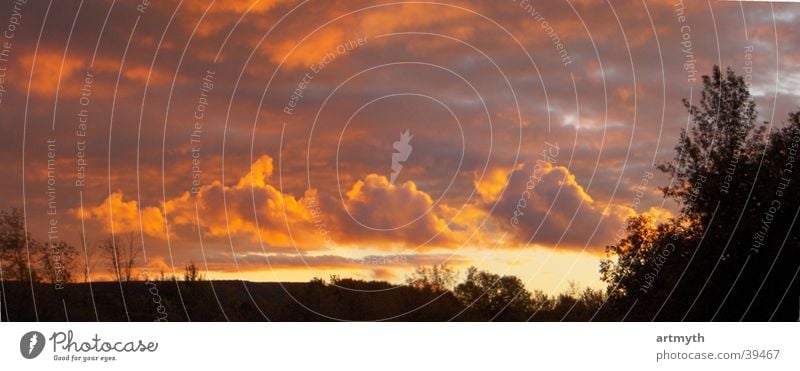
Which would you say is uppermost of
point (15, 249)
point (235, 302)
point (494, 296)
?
point (15, 249)

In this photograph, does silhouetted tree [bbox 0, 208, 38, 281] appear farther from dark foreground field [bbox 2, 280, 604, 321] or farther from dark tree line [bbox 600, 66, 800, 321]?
dark tree line [bbox 600, 66, 800, 321]

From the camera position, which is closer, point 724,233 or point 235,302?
point 235,302

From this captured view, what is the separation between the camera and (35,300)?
29.0 metres

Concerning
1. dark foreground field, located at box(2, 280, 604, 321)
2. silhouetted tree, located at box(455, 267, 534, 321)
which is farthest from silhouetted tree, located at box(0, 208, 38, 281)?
silhouetted tree, located at box(455, 267, 534, 321)

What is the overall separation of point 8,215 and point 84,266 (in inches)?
93.9

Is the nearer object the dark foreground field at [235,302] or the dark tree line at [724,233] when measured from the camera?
the dark foreground field at [235,302]

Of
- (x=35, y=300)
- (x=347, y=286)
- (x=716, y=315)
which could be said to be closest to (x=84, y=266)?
(x=35, y=300)

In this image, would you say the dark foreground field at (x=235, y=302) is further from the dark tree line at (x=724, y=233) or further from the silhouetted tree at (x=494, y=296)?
the dark tree line at (x=724, y=233)

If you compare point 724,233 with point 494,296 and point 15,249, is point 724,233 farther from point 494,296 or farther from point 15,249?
point 15,249

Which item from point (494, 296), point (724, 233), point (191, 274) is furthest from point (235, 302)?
point (724, 233)

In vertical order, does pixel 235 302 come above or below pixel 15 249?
below

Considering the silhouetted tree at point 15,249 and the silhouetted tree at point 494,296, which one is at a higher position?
the silhouetted tree at point 15,249

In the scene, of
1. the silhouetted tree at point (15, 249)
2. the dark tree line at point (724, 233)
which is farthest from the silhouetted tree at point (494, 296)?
the silhouetted tree at point (15, 249)

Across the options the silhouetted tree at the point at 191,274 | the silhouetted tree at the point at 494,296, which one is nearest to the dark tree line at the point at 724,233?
the silhouetted tree at the point at 494,296
